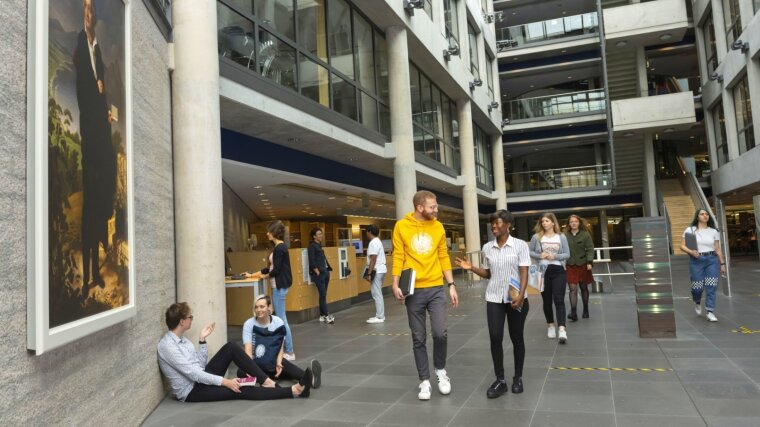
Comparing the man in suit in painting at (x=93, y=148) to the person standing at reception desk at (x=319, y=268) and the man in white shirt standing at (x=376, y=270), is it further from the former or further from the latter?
the man in white shirt standing at (x=376, y=270)

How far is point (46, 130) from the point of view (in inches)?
111

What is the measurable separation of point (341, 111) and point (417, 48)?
547 cm

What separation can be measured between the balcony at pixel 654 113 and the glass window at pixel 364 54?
45.6 ft

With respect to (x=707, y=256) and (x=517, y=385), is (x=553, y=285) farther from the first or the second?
(x=517, y=385)

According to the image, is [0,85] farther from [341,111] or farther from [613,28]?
[613,28]

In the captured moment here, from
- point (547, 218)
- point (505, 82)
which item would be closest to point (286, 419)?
point (547, 218)

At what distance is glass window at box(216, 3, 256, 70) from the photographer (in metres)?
8.54

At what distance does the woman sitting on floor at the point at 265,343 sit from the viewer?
545 centimetres

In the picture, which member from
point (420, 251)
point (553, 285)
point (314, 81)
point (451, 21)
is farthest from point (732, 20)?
point (420, 251)

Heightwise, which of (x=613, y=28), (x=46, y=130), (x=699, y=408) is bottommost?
(x=699, y=408)

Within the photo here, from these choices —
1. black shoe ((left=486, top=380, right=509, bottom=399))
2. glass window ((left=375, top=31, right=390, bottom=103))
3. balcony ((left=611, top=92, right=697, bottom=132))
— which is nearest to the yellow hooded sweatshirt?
black shoe ((left=486, top=380, right=509, bottom=399))

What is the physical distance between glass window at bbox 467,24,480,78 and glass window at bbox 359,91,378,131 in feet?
37.0

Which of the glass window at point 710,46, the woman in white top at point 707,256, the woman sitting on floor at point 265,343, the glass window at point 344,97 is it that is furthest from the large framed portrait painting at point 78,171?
the glass window at point 710,46

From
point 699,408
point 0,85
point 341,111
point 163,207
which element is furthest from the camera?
point 341,111
